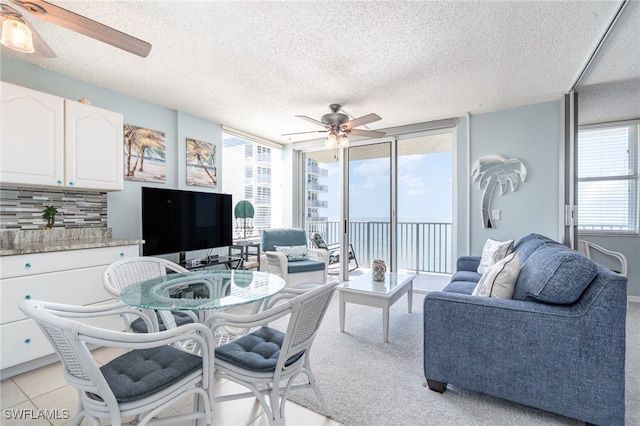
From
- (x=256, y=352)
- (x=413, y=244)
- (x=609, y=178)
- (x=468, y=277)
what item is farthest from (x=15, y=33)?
(x=413, y=244)

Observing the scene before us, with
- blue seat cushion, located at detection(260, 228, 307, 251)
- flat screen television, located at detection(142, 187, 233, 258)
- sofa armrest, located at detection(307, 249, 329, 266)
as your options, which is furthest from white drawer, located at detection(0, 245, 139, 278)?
sofa armrest, located at detection(307, 249, 329, 266)

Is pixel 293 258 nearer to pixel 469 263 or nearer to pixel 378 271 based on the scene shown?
pixel 378 271

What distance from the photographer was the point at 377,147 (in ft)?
15.3

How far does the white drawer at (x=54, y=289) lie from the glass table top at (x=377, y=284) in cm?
203

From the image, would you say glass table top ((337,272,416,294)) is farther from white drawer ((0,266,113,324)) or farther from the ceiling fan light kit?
the ceiling fan light kit

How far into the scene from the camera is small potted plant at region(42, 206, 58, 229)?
8.07 feet

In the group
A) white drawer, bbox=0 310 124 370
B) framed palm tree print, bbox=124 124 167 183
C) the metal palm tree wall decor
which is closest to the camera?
white drawer, bbox=0 310 124 370

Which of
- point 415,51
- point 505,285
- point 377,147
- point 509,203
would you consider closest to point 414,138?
point 377,147

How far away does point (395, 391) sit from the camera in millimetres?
1841

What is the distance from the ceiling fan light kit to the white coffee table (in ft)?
8.77

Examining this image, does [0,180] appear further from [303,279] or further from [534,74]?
[534,74]

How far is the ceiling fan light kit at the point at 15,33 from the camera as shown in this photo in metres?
1.35

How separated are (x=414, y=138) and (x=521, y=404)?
353 cm

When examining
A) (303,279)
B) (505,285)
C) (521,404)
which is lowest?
(521,404)
